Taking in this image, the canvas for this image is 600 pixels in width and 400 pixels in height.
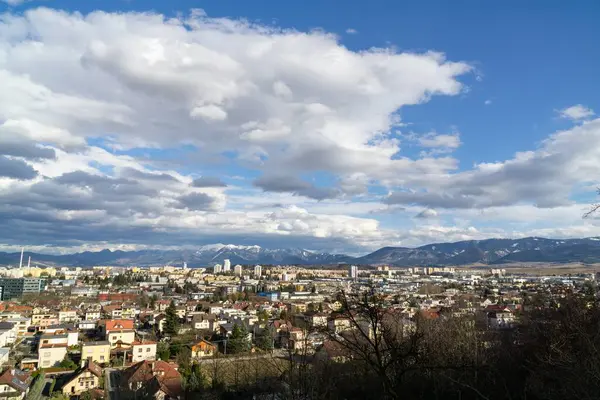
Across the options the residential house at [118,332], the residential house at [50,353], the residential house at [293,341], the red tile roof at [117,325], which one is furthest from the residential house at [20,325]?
the residential house at [293,341]

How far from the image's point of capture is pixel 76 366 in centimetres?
2036

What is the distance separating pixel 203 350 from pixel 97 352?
17.1 feet

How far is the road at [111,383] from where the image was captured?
49.9 ft

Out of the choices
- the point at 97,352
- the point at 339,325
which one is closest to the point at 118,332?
the point at 97,352

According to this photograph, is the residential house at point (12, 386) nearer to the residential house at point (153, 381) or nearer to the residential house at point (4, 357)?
the residential house at point (153, 381)

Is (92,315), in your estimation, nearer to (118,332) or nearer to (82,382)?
(118,332)

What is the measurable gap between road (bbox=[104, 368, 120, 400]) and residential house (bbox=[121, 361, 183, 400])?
0.95 ft

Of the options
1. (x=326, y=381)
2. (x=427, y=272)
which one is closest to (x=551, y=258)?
(x=427, y=272)

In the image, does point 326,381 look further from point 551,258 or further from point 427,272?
point 551,258

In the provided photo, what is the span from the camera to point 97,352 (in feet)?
→ 70.7

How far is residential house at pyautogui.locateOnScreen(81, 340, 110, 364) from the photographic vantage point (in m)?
21.3

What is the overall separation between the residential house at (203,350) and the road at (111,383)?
153 inches

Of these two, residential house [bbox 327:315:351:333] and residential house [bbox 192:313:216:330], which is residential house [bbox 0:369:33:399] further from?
residential house [bbox 327:315:351:333]

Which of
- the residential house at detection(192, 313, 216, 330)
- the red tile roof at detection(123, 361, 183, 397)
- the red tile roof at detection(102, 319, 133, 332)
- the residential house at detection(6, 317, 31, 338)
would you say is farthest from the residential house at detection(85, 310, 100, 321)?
the red tile roof at detection(123, 361, 183, 397)
